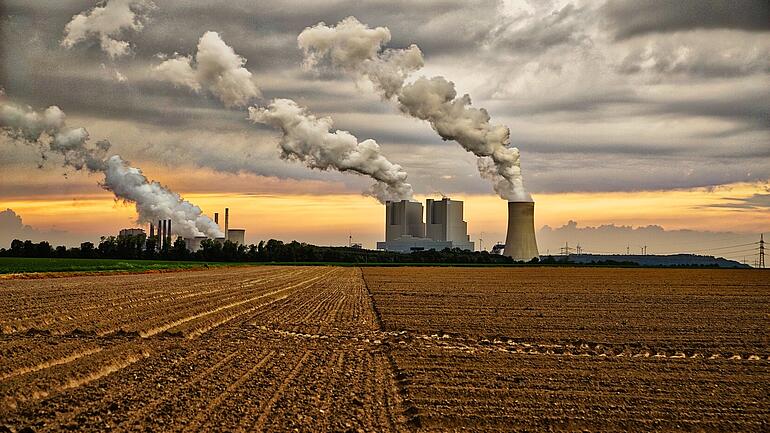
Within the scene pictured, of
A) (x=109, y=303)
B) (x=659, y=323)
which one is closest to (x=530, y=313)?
(x=659, y=323)

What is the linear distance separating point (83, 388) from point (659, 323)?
1832cm

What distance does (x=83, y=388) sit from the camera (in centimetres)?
1127

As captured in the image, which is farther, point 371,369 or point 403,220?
point 403,220

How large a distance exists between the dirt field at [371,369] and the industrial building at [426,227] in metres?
117

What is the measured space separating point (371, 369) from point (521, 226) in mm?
65744

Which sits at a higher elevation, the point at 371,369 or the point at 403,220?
the point at 403,220

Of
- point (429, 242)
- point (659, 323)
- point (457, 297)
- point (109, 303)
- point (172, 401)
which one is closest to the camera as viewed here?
point (172, 401)

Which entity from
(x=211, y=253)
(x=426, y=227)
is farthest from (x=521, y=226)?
(x=426, y=227)

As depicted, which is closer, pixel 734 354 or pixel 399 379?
pixel 399 379

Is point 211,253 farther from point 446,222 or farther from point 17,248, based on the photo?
point 446,222

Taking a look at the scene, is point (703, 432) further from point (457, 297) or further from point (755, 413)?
point (457, 297)

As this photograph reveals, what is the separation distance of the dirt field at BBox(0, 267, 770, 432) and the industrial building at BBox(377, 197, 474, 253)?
117m

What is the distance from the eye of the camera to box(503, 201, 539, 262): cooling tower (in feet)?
257

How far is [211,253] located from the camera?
122750 millimetres
